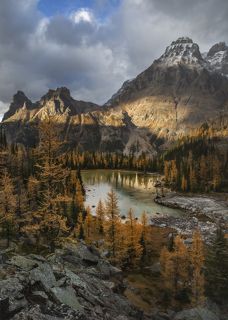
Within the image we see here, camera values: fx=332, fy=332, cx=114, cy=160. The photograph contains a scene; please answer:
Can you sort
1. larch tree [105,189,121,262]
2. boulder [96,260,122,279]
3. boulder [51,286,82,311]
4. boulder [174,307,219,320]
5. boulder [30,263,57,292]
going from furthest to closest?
larch tree [105,189,121,262] < boulder [96,260,122,279] < boulder [174,307,219,320] < boulder [30,263,57,292] < boulder [51,286,82,311]

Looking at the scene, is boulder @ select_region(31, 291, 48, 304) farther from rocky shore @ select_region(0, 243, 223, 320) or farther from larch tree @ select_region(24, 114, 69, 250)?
larch tree @ select_region(24, 114, 69, 250)

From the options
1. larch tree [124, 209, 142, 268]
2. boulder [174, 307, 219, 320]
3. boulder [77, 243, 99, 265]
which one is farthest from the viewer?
larch tree [124, 209, 142, 268]

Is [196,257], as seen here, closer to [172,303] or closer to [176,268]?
[176,268]

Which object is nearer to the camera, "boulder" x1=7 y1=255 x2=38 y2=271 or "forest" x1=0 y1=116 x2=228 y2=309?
"boulder" x1=7 y1=255 x2=38 y2=271

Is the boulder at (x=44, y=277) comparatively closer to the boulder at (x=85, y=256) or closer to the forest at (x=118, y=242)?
the forest at (x=118, y=242)

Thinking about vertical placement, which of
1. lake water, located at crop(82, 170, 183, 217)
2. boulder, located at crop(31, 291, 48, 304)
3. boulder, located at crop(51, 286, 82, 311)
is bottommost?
lake water, located at crop(82, 170, 183, 217)

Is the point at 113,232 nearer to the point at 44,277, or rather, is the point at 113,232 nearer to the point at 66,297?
the point at 44,277

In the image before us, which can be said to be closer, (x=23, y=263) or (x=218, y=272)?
(x=23, y=263)

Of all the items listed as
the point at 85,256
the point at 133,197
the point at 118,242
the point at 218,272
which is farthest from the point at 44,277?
the point at 133,197

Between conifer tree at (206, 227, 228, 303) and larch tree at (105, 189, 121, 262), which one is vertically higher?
larch tree at (105, 189, 121, 262)

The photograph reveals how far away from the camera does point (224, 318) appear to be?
1566 inches

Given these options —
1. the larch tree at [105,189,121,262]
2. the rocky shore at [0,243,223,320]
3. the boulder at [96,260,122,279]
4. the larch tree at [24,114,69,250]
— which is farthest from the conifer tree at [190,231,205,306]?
the larch tree at [24,114,69,250]

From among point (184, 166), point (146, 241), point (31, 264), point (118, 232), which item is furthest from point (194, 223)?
point (184, 166)

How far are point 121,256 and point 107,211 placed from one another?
7597mm
